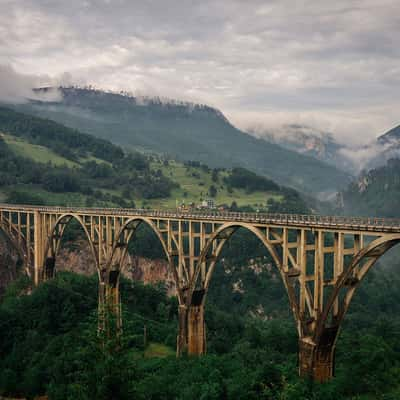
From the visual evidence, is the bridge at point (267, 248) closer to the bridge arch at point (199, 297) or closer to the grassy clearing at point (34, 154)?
the bridge arch at point (199, 297)

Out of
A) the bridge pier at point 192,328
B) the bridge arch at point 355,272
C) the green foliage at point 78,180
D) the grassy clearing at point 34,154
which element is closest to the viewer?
the bridge arch at point 355,272

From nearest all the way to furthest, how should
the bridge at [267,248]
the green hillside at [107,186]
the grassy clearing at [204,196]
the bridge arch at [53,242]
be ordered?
→ the bridge at [267,248], the bridge arch at [53,242], the green hillside at [107,186], the grassy clearing at [204,196]

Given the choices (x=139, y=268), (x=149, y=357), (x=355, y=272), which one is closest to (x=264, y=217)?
(x=355, y=272)

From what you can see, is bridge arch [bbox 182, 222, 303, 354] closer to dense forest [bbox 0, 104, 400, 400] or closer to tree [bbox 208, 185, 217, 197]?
dense forest [bbox 0, 104, 400, 400]

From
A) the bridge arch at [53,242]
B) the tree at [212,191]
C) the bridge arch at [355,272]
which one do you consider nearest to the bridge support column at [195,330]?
the bridge arch at [355,272]

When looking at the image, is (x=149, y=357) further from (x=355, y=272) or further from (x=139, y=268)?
(x=139, y=268)

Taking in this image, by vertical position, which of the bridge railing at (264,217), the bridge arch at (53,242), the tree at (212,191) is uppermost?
the bridge railing at (264,217)

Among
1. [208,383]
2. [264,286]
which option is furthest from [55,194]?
[208,383]
